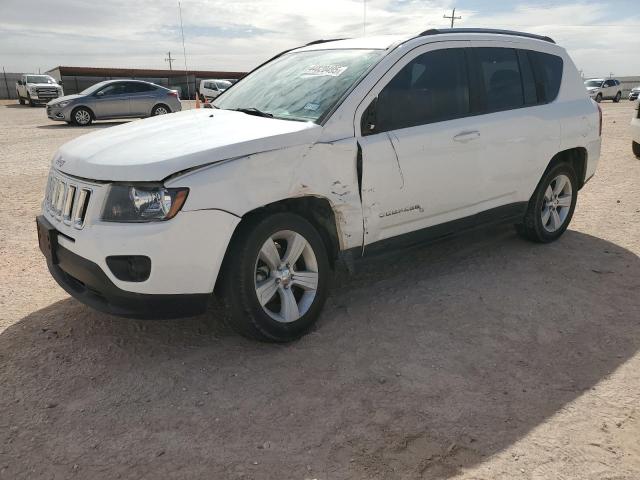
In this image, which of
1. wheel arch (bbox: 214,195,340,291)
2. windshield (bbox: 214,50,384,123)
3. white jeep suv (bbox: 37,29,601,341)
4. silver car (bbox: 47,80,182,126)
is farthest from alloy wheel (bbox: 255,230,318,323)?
silver car (bbox: 47,80,182,126)

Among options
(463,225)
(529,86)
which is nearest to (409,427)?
(463,225)

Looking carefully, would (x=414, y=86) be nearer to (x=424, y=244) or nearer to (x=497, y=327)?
(x=424, y=244)

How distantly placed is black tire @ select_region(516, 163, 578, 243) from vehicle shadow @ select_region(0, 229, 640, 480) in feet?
2.91

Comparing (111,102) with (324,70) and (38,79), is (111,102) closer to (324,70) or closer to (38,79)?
(38,79)

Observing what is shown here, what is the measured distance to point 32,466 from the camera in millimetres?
2387

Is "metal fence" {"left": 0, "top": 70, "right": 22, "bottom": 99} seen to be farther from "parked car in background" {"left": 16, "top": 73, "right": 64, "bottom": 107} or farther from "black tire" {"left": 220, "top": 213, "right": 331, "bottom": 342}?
"black tire" {"left": 220, "top": 213, "right": 331, "bottom": 342}

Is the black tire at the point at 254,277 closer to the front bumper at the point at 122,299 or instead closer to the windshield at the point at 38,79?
the front bumper at the point at 122,299

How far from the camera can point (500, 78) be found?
4.55 metres

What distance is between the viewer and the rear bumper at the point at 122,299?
115 inches

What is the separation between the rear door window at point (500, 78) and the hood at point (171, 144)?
1.79m

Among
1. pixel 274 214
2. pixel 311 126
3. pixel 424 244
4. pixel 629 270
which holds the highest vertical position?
pixel 311 126

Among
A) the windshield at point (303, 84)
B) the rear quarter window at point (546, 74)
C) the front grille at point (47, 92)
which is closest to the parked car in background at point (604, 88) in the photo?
the front grille at point (47, 92)

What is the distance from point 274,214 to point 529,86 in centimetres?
290

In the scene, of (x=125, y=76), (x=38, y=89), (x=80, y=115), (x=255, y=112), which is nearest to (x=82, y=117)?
(x=80, y=115)
